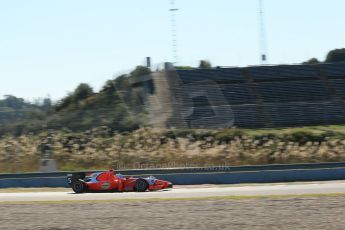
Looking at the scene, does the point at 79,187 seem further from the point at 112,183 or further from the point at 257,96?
the point at 257,96

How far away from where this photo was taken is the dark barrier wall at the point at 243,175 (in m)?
21.6

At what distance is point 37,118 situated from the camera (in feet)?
104

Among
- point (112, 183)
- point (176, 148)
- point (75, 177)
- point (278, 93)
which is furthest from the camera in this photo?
point (278, 93)

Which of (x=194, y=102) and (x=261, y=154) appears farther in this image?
(x=194, y=102)

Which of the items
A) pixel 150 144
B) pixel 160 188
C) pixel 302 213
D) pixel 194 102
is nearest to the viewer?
pixel 302 213

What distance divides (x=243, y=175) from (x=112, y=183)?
568 cm

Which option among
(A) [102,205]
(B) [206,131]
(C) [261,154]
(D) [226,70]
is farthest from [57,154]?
(D) [226,70]

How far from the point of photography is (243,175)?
21.8 m

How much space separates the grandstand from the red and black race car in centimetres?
1265

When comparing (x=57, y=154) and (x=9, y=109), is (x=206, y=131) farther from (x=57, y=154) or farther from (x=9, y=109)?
(x=9, y=109)

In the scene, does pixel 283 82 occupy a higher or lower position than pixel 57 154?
higher

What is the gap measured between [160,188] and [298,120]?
54.3 feet

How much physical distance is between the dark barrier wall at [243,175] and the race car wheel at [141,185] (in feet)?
11.5

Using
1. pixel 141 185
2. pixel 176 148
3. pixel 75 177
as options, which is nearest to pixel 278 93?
pixel 176 148
